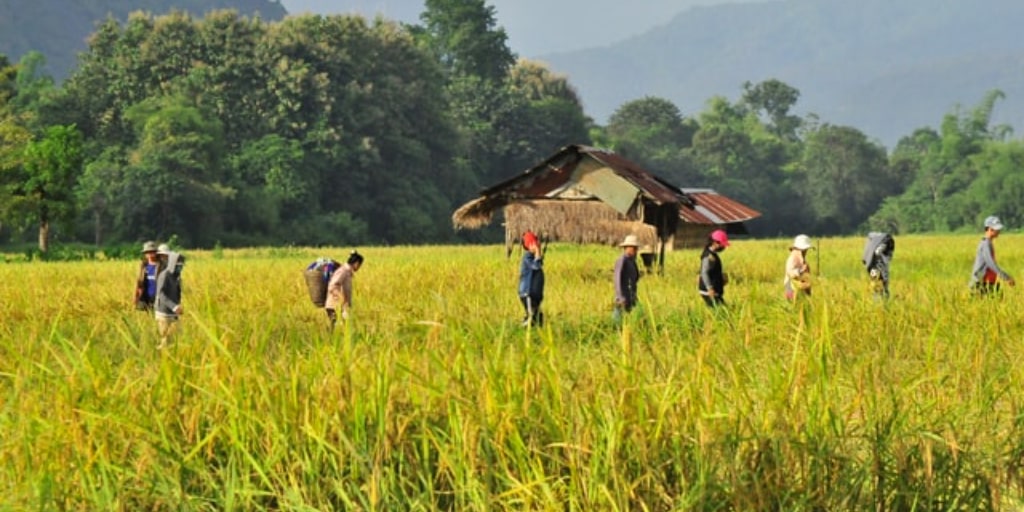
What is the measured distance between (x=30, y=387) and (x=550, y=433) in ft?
7.56

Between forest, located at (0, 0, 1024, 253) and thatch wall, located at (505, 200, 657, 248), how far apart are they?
17076 millimetres

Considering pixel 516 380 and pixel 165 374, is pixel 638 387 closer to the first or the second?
pixel 516 380

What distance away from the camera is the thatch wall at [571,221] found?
938 inches

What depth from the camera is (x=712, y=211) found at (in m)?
34.8

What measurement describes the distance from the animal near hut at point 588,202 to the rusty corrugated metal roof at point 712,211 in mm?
8043

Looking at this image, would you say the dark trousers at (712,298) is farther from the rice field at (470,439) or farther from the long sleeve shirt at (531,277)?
the rice field at (470,439)

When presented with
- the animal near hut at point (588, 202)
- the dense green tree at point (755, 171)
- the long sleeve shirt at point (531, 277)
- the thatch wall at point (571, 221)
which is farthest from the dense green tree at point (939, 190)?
the long sleeve shirt at point (531, 277)

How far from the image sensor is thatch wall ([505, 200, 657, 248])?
23828 millimetres

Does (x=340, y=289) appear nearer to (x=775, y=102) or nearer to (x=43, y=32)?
(x=775, y=102)

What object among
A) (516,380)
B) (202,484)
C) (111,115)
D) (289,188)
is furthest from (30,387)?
(111,115)

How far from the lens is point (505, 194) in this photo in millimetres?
24984

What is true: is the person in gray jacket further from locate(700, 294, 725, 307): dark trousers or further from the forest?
the forest

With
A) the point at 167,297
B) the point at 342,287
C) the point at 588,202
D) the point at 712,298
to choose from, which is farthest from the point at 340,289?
the point at 588,202

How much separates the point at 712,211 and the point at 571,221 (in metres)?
11.8
